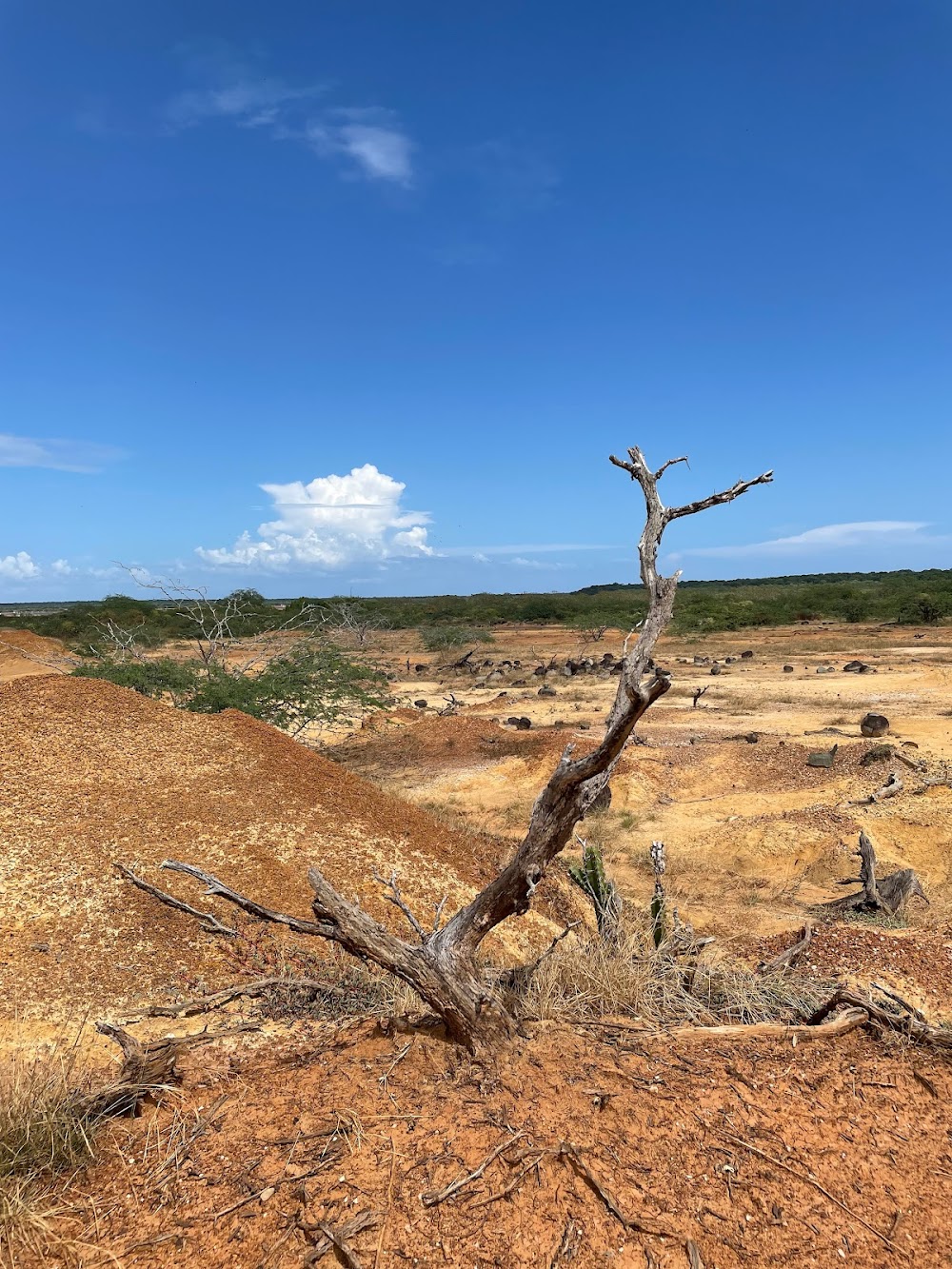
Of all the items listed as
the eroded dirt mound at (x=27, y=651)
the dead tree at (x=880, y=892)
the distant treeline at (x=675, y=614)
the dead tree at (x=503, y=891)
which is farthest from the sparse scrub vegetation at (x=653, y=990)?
the distant treeline at (x=675, y=614)

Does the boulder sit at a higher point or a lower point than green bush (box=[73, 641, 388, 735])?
lower

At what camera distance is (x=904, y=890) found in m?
6.39

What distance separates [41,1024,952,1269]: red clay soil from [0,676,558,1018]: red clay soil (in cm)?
180

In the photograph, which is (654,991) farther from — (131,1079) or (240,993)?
(131,1079)

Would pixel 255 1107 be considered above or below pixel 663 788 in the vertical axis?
above

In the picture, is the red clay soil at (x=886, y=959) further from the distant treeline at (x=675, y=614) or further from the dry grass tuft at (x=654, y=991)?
the distant treeline at (x=675, y=614)

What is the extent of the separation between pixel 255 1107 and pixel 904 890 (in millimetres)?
5860

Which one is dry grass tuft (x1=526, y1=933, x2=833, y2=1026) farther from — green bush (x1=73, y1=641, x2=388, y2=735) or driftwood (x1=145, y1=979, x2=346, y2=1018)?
green bush (x1=73, y1=641, x2=388, y2=735)

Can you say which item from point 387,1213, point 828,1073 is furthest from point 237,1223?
point 828,1073

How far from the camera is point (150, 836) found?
5.47 metres

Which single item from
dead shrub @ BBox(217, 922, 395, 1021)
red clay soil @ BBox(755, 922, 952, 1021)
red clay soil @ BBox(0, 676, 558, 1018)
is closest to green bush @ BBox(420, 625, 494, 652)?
red clay soil @ BBox(0, 676, 558, 1018)

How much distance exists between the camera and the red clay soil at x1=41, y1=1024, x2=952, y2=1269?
2.06 meters

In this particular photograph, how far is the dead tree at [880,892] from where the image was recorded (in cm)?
634

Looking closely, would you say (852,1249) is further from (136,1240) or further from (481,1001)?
(136,1240)
